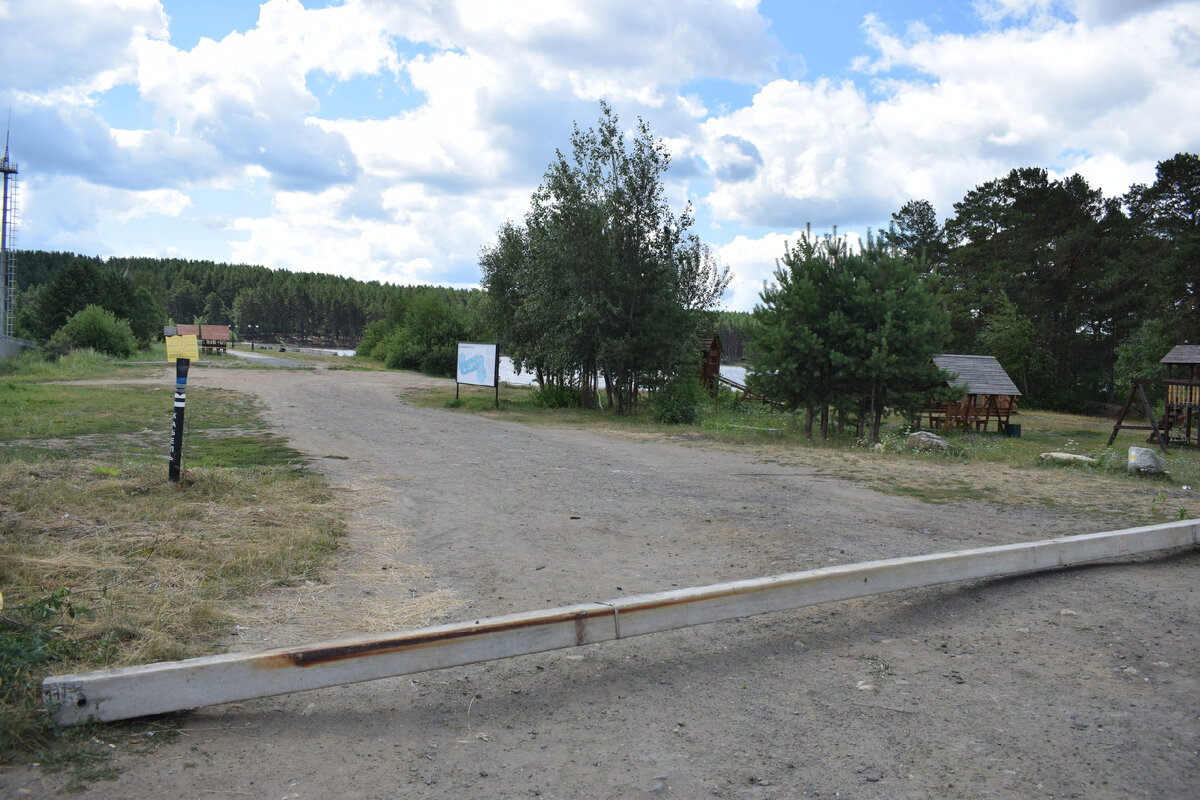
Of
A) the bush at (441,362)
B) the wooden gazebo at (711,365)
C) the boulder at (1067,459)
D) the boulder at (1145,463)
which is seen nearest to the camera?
the boulder at (1145,463)

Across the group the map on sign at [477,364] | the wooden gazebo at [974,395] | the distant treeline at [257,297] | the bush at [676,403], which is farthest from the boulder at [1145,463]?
the distant treeline at [257,297]

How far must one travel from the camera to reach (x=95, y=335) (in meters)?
51.5

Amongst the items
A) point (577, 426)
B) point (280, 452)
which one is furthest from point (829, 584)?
point (577, 426)

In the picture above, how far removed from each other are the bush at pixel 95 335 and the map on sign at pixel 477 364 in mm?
33490

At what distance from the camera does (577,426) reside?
22516 mm

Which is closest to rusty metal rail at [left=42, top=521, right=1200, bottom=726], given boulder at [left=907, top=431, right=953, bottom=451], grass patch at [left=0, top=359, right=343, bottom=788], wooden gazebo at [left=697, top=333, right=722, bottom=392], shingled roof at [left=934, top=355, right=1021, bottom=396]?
grass patch at [left=0, top=359, right=343, bottom=788]

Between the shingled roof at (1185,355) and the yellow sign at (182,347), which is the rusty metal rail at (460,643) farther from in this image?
the shingled roof at (1185,355)

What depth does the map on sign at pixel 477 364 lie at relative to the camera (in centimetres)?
2783

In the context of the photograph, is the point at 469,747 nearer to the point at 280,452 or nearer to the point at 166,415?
the point at 280,452

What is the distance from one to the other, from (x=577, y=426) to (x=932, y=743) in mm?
18999

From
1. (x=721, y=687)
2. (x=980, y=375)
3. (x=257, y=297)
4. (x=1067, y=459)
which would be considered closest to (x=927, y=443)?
(x=1067, y=459)

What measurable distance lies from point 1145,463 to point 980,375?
21492mm

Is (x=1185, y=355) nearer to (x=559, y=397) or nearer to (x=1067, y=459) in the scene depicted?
(x=1067, y=459)

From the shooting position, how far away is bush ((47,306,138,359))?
166ft
